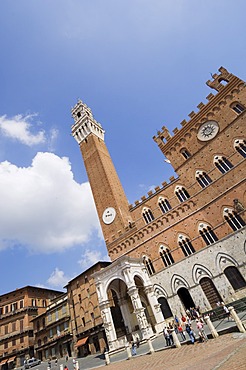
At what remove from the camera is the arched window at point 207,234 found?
21.1 m

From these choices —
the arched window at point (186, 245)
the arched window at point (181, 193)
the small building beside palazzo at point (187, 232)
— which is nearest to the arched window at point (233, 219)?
the small building beside palazzo at point (187, 232)

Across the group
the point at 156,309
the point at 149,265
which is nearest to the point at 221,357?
the point at 156,309

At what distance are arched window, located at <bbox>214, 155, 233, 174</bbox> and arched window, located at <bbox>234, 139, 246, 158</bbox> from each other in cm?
138

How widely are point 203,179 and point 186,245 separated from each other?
7.09 metres

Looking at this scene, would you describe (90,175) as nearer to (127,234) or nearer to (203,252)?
(127,234)

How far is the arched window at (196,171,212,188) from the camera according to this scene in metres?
23.2

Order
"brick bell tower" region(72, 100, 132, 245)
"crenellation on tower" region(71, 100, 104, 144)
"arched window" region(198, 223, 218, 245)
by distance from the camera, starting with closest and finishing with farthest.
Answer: "arched window" region(198, 223, 218, 245) → "brick bell tower" region(72, 100, 132, 245) → "crenellation on tower" region(71, 100, 104, 144)

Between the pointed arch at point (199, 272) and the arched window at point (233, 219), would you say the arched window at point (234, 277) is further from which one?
the arched window at point (233, 219)

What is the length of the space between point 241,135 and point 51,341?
3853 cm

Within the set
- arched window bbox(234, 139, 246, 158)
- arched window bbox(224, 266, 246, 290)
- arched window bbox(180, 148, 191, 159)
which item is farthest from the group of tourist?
arched window bbox(180, 148, 191, 159)

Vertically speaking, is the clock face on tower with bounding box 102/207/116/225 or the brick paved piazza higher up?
the clock face on tower with bounding box 102/207/116/225

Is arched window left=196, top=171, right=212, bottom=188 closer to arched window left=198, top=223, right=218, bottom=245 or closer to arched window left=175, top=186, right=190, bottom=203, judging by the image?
arched window left=175, top=186, right=190, bottom=203

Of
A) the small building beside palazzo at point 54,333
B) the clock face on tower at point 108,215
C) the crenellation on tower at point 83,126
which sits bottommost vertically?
the small building beside palazzo at point 54,333

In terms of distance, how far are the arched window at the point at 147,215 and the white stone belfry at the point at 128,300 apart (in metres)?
5.22
